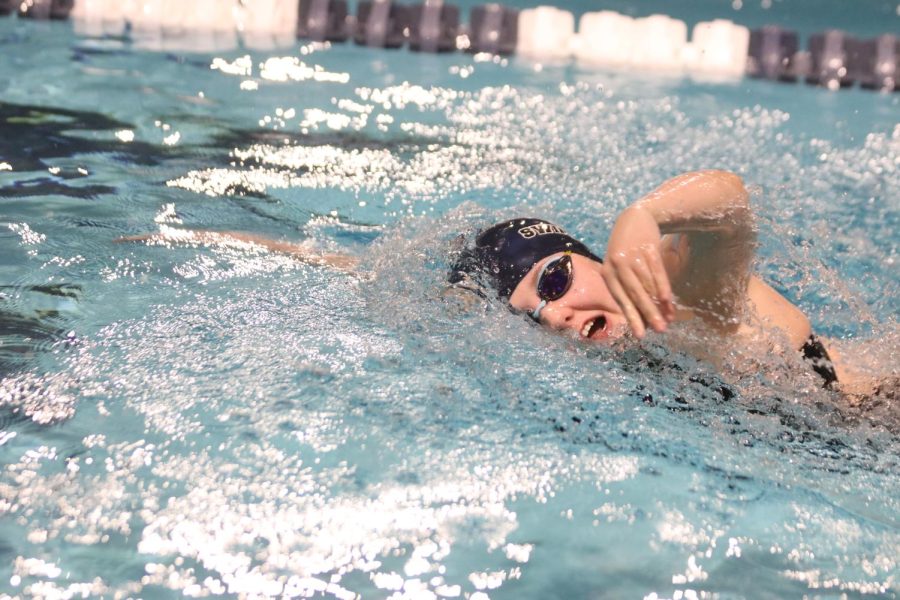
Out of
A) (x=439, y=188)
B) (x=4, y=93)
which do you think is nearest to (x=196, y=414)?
(x=439, y=188)

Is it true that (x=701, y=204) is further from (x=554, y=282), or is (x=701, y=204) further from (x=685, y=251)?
(x=554, y=282)

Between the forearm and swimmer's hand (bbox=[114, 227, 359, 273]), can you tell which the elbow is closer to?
the forearm

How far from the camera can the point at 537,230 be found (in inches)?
107

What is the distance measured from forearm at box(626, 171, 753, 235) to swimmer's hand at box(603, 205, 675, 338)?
0.38 feet

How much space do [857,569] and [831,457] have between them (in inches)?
14.8

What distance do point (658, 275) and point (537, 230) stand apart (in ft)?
3.05

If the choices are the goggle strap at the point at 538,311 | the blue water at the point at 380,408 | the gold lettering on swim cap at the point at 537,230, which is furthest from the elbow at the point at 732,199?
the gold lettering on swim cap at the point at 537,230

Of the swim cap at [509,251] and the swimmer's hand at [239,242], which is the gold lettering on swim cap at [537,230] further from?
the swimmer's hand at [239,242]

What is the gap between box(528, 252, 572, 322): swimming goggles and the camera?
7.74 feet

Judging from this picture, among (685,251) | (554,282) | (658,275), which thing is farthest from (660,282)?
(554,282)

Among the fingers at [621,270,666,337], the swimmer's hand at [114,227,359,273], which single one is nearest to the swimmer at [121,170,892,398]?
the fingers at [621,270,666,337]

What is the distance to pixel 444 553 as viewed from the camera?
64.4 inches

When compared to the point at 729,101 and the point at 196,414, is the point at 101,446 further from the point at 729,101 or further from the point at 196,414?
the point at 729,101

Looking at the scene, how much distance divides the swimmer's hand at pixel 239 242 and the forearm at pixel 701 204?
1.06 m
